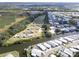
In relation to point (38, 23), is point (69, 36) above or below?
below

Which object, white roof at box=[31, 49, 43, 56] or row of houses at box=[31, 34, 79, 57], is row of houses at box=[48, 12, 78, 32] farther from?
white roof at box=[31, 49, 43, 56]

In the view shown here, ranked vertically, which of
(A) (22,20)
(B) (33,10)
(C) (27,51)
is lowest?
(C) (27,51)

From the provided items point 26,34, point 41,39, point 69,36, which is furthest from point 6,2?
point 69,36

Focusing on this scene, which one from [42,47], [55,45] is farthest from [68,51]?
[42,47]

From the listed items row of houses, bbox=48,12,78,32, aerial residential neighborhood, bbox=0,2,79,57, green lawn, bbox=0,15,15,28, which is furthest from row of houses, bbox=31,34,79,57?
green lawn, bbox=0,15,15,28

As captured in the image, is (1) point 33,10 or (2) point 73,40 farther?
(1) point 33,10

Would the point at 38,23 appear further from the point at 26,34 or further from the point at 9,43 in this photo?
the point at 9,43

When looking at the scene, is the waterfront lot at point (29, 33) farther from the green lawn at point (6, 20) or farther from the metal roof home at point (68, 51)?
the metal roof home at point (68, 51)

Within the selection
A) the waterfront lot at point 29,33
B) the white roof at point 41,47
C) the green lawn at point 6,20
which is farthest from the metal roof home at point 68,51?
the green lawn at point 6,20
